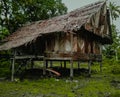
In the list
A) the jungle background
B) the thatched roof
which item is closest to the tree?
the jungle background

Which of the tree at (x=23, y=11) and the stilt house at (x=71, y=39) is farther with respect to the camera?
the tree at (x=23, y=11)

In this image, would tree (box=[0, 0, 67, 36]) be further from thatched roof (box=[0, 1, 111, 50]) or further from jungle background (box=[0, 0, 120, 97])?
thatched roof (box=[0, 1, 111, 50])

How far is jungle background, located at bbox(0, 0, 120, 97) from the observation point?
1395cm

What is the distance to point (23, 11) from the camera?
3011 cm

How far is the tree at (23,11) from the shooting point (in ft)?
87.6

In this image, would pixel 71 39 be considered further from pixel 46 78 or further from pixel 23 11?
pixel 23 11

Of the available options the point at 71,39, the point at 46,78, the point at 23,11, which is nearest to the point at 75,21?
the point at 71,39

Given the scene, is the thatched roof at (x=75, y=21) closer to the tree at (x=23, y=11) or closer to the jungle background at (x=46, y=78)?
the jungle background at (x=46, y=78)

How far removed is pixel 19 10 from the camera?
28.8 meters

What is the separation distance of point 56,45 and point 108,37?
17.3ft

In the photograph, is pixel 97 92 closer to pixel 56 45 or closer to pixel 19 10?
pixel 56 45

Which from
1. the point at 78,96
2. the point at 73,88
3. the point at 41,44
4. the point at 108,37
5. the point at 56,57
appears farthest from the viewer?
the point at 108,37

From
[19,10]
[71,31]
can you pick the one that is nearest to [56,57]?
[71,31]

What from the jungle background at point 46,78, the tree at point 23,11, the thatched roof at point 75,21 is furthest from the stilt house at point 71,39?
the tree at point 23,11
